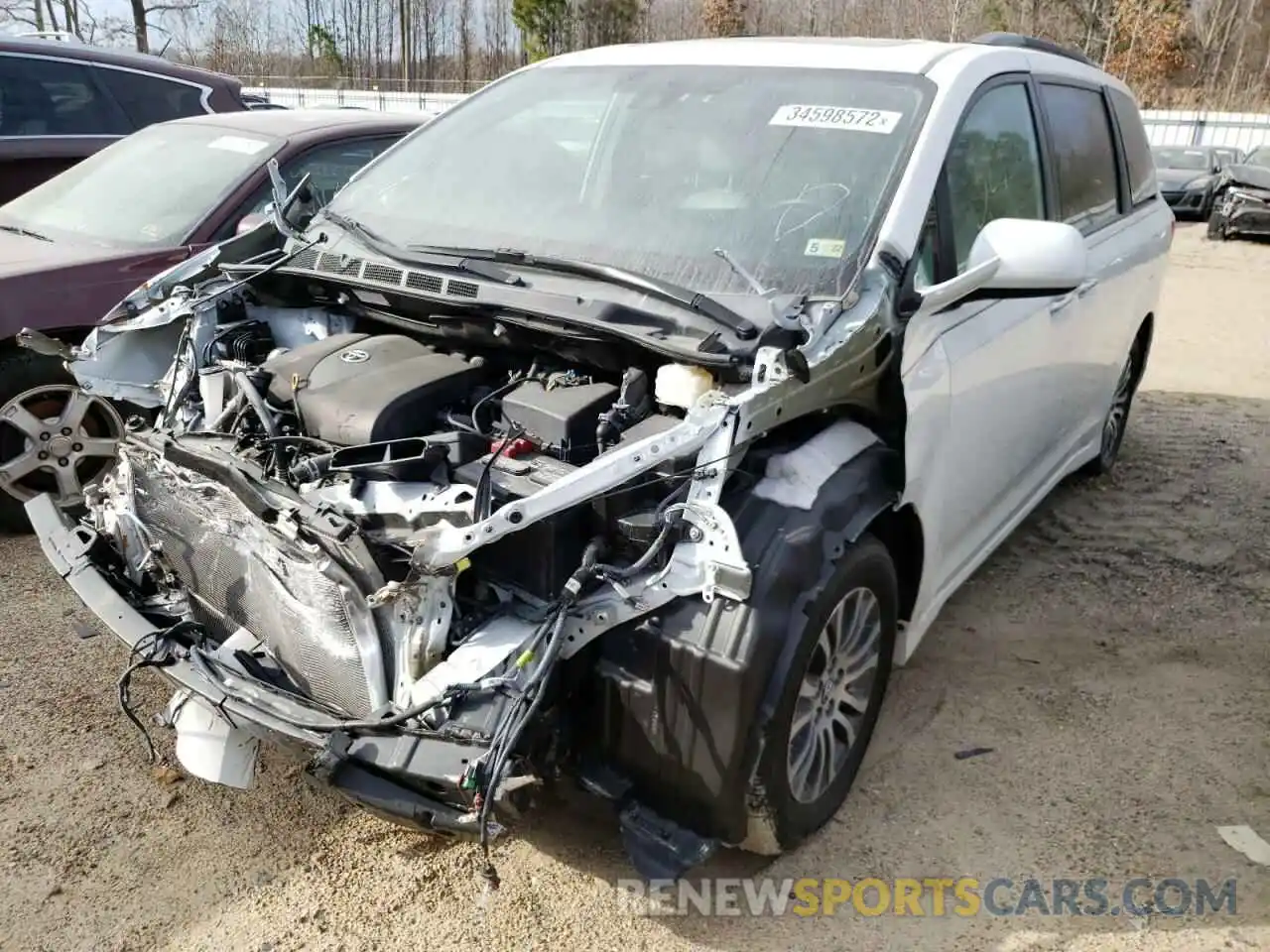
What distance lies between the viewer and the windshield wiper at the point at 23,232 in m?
4.60

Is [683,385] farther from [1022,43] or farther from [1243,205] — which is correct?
[1243,205]

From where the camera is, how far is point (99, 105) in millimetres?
6312

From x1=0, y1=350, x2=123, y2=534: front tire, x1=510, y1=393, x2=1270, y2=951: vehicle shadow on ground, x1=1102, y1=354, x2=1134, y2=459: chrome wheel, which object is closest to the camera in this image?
x1=510, y1=393, x2=1270, y2=951: vehicle shadow on ground

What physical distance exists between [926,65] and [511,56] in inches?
1488

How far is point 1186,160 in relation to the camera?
17.5 metres

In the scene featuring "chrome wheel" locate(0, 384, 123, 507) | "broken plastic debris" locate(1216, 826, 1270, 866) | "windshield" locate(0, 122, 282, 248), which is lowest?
"broken plastic debris" locate(1216, 826, 1270, 866)

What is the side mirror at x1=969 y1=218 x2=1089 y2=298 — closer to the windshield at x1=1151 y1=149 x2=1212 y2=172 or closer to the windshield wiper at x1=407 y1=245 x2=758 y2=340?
the windshield wiper at x1=407 y1=245 x2=758 y2=340

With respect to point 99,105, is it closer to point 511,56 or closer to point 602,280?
point 602,280

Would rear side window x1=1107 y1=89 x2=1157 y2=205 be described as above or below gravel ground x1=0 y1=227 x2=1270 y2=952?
above

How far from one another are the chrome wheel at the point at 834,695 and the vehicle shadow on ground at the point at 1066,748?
Answer: 0.23 metres

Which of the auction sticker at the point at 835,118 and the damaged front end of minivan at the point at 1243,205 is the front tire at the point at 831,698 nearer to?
the auction sticker at the point at 835,118

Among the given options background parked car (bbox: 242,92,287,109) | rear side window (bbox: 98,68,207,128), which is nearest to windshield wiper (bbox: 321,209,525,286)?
rear side window (bbox: 98,68,207,128)

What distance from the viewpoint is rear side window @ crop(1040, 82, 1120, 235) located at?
149 inches

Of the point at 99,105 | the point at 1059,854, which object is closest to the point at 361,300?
the point at 1059,854
